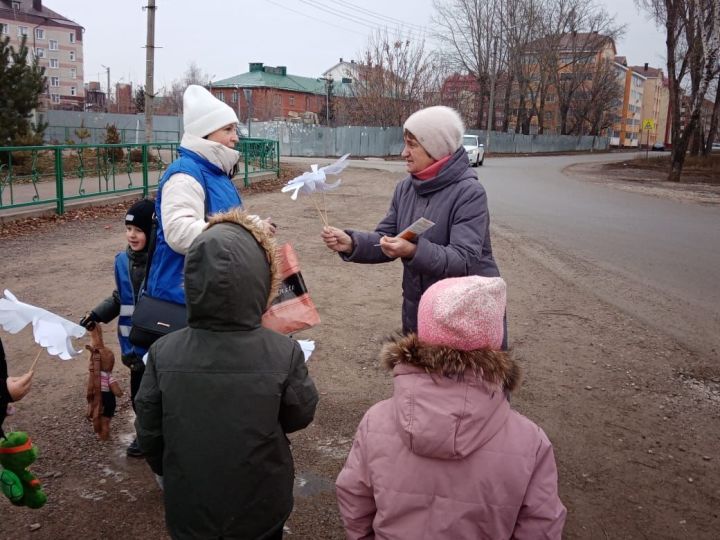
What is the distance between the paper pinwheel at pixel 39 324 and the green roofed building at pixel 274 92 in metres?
63.1

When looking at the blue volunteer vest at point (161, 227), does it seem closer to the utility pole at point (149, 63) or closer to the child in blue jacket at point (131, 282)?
the child in blue jacket at point (131, 282)

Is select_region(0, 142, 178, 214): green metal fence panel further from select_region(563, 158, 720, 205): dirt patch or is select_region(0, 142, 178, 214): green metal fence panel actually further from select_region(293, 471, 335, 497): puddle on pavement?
select_region(563, 158, 720, 205): dirt patch

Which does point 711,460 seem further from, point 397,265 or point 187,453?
point 397,265

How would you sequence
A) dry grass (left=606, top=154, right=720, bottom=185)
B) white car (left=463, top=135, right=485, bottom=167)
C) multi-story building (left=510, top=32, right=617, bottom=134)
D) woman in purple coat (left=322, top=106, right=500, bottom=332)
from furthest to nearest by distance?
multi-story building (left=510, top=32, right=617, bottom=134), white car (left=463, top=135, right=485, bottom=167), dry grass (left=606, top=154, right=720, bottom=185), woman in purple coat (left=322, top=106, right=500, bottom=332)

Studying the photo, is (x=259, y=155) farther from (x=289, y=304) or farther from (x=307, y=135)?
(x=307, y=135)

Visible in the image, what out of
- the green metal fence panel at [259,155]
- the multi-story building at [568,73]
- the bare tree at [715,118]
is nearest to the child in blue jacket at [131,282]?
the green metal fence panel at [259,155]

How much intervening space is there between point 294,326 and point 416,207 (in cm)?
71

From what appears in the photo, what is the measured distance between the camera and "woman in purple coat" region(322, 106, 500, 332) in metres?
2.44

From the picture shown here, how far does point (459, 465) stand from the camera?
5.68 feet

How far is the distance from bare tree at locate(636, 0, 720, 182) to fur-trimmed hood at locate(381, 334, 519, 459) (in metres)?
21.9

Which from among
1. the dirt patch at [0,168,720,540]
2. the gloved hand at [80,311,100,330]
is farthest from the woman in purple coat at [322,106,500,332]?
the gloved hand at [80,311,100,330]

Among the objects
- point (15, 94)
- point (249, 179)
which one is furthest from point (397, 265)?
point (15, 94)

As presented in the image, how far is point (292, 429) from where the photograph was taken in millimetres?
2047

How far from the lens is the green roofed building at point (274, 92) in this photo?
68.3 meters
